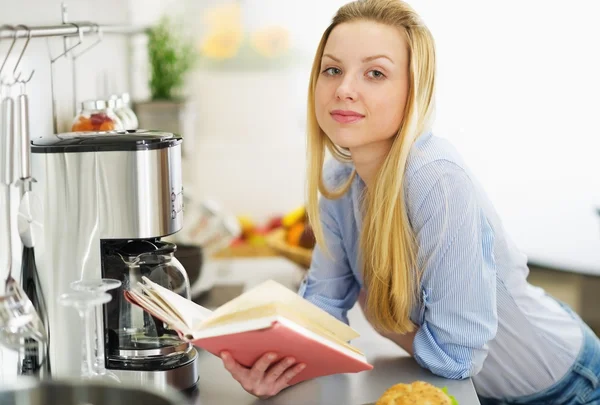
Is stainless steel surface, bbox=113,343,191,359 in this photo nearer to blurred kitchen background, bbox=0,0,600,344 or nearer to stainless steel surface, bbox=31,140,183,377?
stainless steel surface, bbox=31,140,183,377

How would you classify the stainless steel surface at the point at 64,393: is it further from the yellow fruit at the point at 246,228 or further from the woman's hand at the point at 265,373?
the yellow fruit at the point at 246,228

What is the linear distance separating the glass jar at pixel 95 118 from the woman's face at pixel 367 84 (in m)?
0.43

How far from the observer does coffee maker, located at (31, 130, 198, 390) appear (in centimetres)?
124

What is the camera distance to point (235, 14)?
13.6 ft

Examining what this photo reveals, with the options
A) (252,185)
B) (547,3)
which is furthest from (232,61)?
(547,3)

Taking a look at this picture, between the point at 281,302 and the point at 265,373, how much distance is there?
165 millimetres

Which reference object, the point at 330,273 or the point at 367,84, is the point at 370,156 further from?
the point at 330,273

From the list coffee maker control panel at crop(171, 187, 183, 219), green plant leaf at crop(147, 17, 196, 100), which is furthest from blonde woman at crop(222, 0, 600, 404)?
green plant leaf at crop(147, 17, 196, 100)

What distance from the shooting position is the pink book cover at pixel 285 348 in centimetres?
110

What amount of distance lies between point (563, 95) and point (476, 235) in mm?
2681

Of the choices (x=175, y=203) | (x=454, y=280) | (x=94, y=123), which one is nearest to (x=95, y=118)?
(x=94, y=123)

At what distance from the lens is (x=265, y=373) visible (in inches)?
50.2

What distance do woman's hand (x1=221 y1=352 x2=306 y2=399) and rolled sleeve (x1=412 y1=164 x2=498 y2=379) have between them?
257 millimetres

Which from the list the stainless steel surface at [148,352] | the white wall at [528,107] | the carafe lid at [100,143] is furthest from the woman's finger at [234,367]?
the white wall at [528,107]
